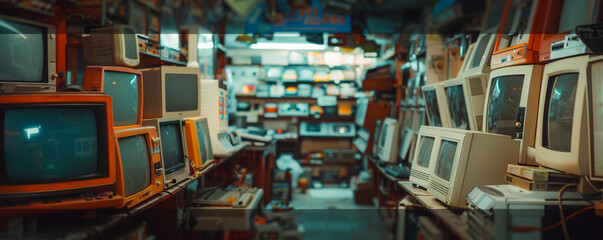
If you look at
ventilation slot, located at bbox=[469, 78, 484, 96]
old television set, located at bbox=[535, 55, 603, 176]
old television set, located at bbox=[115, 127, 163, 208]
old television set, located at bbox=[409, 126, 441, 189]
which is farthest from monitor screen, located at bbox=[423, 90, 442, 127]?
old television set, located at bbox=[115, 127, 163, 208]

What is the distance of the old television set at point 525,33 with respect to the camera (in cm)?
215

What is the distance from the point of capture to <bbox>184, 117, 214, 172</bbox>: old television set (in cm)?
284

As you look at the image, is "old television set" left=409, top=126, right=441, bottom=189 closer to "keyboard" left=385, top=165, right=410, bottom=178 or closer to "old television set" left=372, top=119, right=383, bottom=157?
"keyboard" left=385, top=165, right=410, bottom=178

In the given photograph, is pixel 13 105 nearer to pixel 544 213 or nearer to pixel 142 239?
pixel 142 239

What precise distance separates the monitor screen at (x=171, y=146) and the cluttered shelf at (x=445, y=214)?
1.61 m

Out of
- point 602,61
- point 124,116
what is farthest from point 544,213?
point 124,116

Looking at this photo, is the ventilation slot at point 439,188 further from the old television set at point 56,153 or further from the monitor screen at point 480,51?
the old television set at point 56,153

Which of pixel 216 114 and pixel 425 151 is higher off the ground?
pixel 216 114

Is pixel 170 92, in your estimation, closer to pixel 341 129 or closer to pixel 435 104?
pixel 435 104

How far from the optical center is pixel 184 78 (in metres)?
3.10

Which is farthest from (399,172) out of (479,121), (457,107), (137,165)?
(137,165)

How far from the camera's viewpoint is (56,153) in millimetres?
1649

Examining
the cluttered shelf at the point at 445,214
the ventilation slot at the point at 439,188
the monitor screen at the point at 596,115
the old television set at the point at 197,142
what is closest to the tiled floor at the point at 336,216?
the cluttered shelf at the point at 445,214

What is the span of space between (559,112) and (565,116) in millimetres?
47
